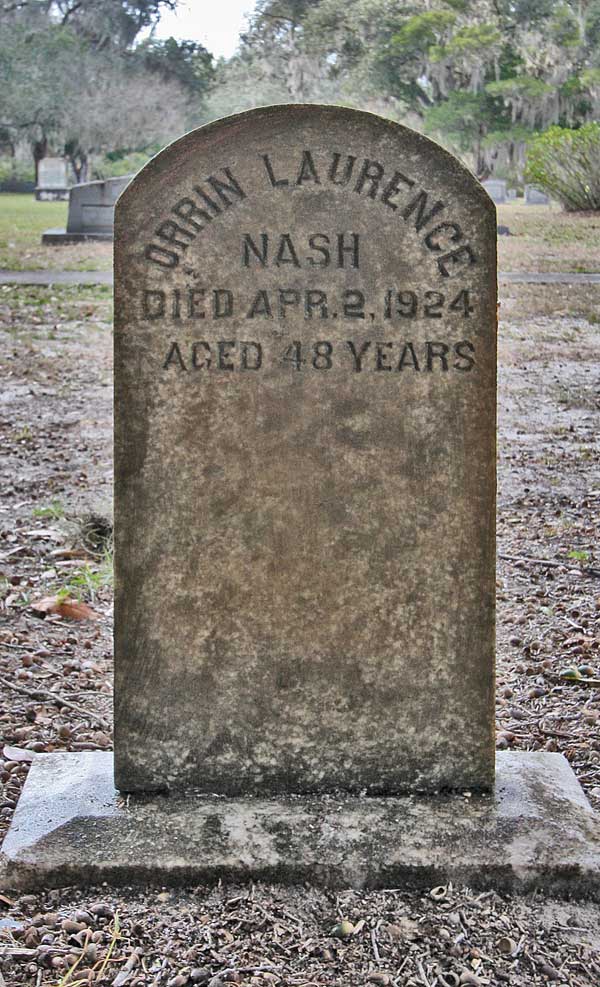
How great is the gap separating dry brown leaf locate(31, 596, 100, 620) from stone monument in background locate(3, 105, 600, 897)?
5.09ft

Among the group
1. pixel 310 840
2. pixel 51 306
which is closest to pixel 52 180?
pixel 51 306

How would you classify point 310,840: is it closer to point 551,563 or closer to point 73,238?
point 551,563

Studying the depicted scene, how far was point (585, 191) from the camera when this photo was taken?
311 inches

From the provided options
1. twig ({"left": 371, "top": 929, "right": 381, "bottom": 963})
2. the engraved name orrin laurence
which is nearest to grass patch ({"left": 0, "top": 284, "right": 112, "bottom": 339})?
the engraved name orrin laurence

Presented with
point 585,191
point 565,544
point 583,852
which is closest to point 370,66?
point 585,191

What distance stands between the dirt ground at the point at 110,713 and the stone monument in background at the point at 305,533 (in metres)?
0.08

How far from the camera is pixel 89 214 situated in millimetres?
15461

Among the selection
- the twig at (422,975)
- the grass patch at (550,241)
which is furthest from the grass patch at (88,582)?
the grass patch at (550,241)

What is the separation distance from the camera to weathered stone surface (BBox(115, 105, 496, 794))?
214 cm

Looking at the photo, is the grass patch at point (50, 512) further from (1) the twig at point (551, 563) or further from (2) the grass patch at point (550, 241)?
(2) the grass patch at point (550, 241)

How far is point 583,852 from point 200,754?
0.77 m

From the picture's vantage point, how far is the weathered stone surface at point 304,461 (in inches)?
84.2

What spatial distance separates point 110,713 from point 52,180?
23.7 meters

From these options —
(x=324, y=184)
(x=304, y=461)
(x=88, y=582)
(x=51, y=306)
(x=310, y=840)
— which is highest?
(x=51, y=306)
